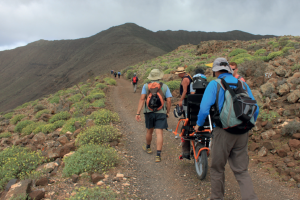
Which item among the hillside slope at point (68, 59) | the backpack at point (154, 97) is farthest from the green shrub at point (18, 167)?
the hillside slope at point (68, 59)

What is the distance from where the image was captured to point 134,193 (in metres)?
3.34

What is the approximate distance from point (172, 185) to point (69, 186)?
1905mm

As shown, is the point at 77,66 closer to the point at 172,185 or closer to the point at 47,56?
the point at 47,56

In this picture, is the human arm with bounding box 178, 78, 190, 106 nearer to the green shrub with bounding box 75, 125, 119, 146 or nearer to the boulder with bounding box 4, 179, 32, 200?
the green shrub with bounding box 75, 125, 119, 146

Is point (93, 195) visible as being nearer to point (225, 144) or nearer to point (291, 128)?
point (225, 144)

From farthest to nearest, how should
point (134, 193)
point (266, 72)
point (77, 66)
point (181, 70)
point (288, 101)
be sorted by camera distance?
point (77, 66)
point (266, 72)
point (288, 101)
point (181, 70)
point (134, 193)

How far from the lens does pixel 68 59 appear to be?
81875mm

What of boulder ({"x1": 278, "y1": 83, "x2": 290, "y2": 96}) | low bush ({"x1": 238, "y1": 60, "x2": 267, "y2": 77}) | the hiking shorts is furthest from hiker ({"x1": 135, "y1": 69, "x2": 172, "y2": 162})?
low bush ({"x1": 238, "y1": 60, "x2": 267, "y2": 77})

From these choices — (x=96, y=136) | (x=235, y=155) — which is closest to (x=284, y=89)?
(x=235, y=155)

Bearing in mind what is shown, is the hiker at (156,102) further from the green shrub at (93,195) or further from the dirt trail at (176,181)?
the green shrub at (93,195)

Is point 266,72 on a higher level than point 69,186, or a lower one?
higher

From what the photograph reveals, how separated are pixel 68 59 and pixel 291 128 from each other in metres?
88.5

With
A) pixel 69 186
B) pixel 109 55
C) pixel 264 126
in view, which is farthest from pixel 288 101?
pixel 109 55

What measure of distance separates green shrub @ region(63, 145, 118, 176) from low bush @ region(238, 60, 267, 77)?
24.0 ft
